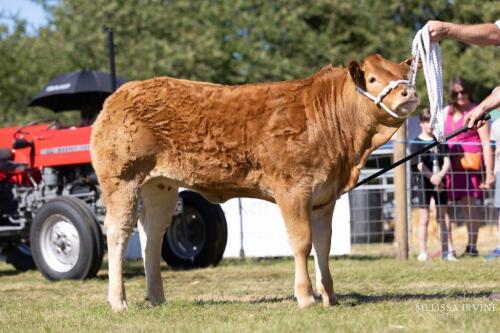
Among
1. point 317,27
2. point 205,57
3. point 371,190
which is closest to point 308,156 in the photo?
point 371,190

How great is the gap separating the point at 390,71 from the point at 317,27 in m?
22.3

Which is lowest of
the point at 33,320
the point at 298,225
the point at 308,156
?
the point at 33,320

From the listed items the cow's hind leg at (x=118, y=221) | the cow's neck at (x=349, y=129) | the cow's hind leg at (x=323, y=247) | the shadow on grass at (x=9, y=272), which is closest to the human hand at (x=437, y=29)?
the cow's neck at (x=349, y=129)

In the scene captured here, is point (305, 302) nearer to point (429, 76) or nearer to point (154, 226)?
point (154, 226)

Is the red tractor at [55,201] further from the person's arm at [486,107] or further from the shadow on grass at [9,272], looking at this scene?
the person's arm at [486,107]

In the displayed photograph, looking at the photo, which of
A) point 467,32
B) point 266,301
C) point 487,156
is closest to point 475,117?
point 467,32

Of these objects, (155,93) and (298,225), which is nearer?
(298,225)

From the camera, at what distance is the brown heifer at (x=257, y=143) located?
272 inches

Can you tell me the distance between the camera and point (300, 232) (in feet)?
22.6

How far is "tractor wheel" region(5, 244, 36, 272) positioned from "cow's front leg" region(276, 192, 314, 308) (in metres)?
7.18

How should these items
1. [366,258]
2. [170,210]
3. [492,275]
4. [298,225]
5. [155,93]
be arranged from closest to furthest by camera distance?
[298,225], [155,93], [170,210], [492,275], [366,258]

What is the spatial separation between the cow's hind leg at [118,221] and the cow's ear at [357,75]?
1.96m

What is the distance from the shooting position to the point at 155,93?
24.3ft

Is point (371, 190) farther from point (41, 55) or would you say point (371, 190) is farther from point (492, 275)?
point (41, 55)
